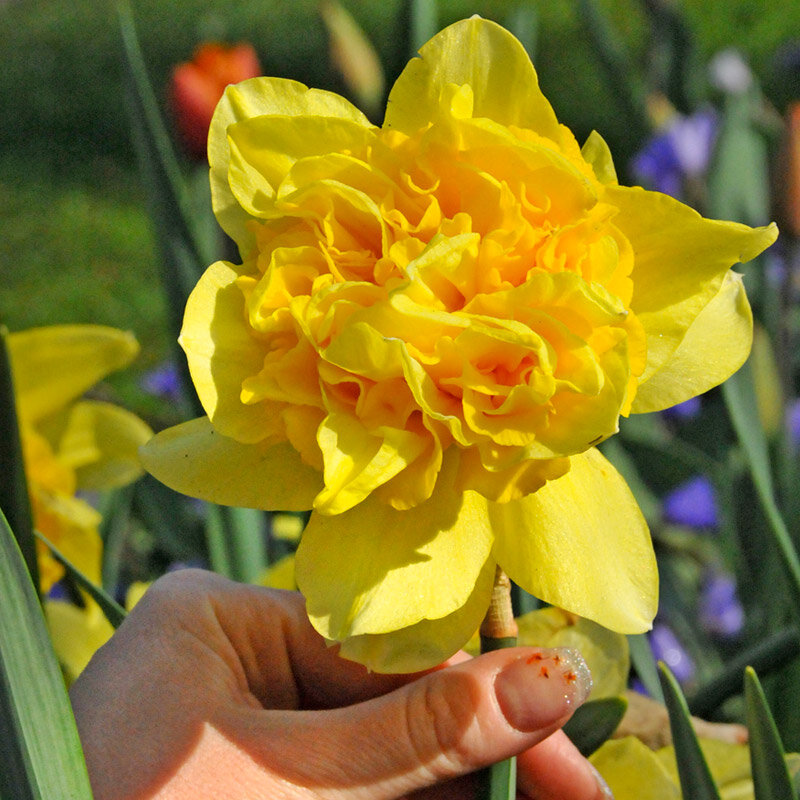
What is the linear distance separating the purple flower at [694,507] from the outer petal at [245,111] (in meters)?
1.18

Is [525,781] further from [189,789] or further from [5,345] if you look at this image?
[5,345]

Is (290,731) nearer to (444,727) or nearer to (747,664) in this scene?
(444,727)

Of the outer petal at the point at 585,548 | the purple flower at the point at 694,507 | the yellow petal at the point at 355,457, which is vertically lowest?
the purple flower at the point at 694,507

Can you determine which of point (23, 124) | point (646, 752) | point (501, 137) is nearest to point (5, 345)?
point (501, 137)

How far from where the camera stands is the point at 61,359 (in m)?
1.15

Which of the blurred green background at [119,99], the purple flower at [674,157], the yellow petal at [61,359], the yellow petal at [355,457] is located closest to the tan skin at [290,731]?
the yellow petal at [355,457]

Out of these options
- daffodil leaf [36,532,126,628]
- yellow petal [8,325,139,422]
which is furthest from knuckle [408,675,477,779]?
yellow petal [8,325,139,422]

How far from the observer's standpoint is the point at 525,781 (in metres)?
0.83

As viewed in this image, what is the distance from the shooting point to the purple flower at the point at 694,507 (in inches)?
65.9

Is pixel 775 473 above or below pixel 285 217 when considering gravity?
below

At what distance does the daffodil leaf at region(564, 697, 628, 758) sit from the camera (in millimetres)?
820

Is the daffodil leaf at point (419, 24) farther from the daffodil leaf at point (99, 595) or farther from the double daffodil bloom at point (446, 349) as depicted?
the daffodil leaf at point (99, 595)

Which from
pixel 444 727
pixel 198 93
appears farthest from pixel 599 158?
pixel 198 93

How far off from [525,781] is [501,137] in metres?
0.54
